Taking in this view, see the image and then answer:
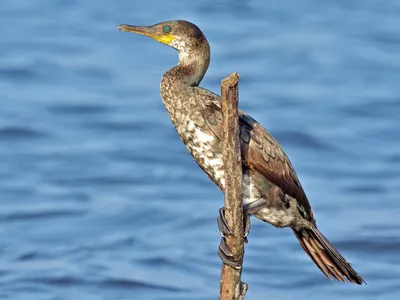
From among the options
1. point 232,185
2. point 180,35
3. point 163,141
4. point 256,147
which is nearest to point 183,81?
point 180,35

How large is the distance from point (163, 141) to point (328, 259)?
25.3 feet

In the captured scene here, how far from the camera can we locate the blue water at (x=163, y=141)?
44.0ft

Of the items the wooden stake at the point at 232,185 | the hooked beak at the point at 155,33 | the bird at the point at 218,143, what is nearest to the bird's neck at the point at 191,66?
the bird at the point at 218,143

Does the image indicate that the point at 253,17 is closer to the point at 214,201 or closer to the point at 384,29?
the point at 384,29

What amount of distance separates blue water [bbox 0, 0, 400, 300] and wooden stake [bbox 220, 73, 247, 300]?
4961 millimetres

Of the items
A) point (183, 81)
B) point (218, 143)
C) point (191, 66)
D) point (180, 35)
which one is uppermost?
point (180, 35)

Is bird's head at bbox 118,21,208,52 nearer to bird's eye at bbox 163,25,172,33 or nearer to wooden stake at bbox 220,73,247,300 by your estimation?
bird's eye at bbox 163,25,172,33

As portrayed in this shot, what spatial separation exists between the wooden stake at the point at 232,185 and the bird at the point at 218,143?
0.57 m

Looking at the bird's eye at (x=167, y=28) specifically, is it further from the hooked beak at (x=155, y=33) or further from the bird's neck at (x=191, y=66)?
the bird's neck at (x=191, y=66)

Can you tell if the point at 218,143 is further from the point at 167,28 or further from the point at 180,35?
the point at 167,28

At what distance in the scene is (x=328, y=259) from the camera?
28.9 feet

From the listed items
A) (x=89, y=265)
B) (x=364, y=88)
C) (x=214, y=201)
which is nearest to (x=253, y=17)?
(x=364, y=88)

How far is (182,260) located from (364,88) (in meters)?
5.40

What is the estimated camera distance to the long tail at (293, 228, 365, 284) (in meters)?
8.76
